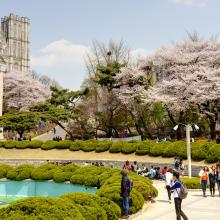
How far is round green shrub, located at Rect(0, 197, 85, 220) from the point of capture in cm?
946

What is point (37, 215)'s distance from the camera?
954cm

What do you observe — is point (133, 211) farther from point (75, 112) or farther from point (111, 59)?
point (111, 59)

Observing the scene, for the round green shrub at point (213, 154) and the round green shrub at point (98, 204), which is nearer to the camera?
the round green shrub at point (98, 204)

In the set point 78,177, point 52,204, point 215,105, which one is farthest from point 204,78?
point 52,204

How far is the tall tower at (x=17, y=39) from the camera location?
512 feet

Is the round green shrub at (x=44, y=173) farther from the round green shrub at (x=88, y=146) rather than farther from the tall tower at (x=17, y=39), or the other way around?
the tall tower at (x=17, y=39)

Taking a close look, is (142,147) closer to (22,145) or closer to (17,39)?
(22,145)

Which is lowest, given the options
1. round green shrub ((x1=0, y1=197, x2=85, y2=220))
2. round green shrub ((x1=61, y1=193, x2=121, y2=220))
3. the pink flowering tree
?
round green shrub ((x1=61, y1=193, x2=121, y2=220))

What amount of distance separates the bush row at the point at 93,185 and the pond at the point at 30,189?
1.22 ft

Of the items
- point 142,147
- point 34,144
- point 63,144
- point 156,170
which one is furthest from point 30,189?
point 34,144

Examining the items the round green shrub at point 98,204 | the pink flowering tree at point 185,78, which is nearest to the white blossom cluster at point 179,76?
the pink flowering tree at point 185,78

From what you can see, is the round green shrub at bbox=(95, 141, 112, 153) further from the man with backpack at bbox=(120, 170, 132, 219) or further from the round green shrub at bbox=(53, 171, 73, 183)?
the man with backpack at bbox=(120, 170, 132, 219)

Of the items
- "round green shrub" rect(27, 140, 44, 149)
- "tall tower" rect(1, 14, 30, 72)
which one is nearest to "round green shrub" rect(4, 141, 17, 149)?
"round green shrub" rect(27, 140, 44, 149)

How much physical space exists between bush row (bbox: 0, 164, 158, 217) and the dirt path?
310 inches
